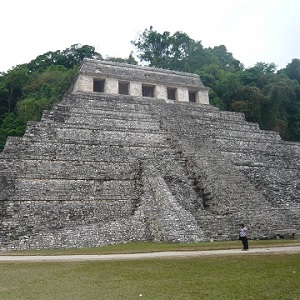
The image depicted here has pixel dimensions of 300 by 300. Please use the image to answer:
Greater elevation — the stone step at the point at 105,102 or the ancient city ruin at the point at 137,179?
the stone step at the point at 105,102

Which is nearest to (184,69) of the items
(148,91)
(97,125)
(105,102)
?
(148,91)

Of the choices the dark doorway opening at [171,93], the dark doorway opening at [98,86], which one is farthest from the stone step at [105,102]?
the dark doorway opening at [171,93]

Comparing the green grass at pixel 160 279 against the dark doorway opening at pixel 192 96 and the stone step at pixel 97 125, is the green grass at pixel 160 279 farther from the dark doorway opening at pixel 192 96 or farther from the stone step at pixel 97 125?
the dark doorway opening at pixel 192 96

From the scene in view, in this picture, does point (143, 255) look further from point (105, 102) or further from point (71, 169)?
point (105, 102)

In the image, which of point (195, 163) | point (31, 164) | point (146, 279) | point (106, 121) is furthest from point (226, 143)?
point (146, 279)

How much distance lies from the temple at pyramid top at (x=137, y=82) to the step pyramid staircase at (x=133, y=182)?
493 centimetres

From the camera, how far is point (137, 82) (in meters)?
27.7

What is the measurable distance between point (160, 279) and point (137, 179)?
8.67m

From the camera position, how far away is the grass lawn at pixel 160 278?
18.6 ft

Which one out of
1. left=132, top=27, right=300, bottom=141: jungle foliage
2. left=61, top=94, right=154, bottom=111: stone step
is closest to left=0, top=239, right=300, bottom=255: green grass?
left=61, top=94, right=154, bottom=111: stone step

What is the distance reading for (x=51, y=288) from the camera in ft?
20.2

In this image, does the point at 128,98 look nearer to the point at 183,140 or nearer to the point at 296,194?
the point at 183,140

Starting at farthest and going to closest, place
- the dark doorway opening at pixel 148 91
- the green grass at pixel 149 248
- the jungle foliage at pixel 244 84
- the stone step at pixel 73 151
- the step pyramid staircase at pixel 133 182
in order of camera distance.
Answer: the jungle foliage at pixel 244 84 → the dark doorway opening at pixel 148 91 → the stone step at pixel 73 151 → the step pyramid staircase at pixel 133 182 → the green grass at pixel 149 248

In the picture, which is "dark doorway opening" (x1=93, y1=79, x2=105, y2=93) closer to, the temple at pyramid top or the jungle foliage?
the temple at pyramid top
